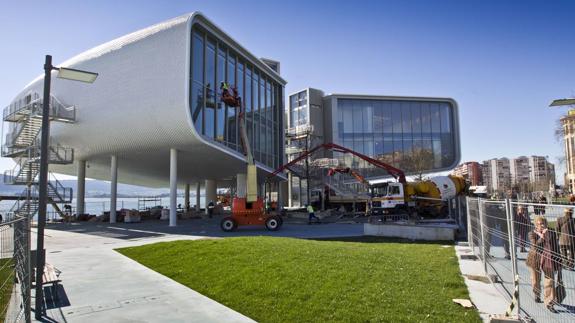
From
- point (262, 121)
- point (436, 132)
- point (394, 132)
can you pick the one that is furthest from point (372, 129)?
point (262, 121)

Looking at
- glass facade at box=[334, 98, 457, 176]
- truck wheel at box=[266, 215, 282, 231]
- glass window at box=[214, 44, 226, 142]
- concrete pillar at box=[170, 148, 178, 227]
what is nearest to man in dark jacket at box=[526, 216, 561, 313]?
truck wheel at box=[266, 215, 282, 231]

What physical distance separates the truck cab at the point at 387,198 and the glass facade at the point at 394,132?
22429 millimetres

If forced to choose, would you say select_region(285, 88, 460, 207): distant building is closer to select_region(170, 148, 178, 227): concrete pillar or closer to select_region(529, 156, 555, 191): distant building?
select_region(170, 148, 178, 227): concrete pillar

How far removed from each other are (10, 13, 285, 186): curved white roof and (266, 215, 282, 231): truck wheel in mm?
7214

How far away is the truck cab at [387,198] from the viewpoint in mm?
25875

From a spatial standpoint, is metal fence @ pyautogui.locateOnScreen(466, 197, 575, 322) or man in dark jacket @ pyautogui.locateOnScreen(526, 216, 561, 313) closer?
metal fence @ pyautogui.locateOnScreen(466, 197, 575, 322)

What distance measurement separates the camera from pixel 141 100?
2634cm

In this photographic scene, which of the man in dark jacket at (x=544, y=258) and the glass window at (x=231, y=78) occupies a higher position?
the glass window at (x=231, y=78)

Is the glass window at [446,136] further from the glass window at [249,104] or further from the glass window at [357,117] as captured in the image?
the glass window at [249,104]

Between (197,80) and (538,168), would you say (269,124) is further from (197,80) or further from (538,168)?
(538,168)

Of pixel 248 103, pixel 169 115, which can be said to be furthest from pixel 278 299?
pixel 248 103

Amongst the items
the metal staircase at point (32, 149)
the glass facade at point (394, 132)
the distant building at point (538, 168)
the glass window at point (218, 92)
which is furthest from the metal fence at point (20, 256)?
the distant building at point (538, 168)

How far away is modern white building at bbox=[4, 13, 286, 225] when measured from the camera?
25.3m

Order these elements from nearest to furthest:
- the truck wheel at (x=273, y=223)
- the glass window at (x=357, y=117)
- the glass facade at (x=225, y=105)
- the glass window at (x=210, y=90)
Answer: the truck wheel at (x=273, y=223) < the glass facade at (x=225, y=105) < the glass window at (x=210, y=90) < the glass window at (x=357, y=117)
